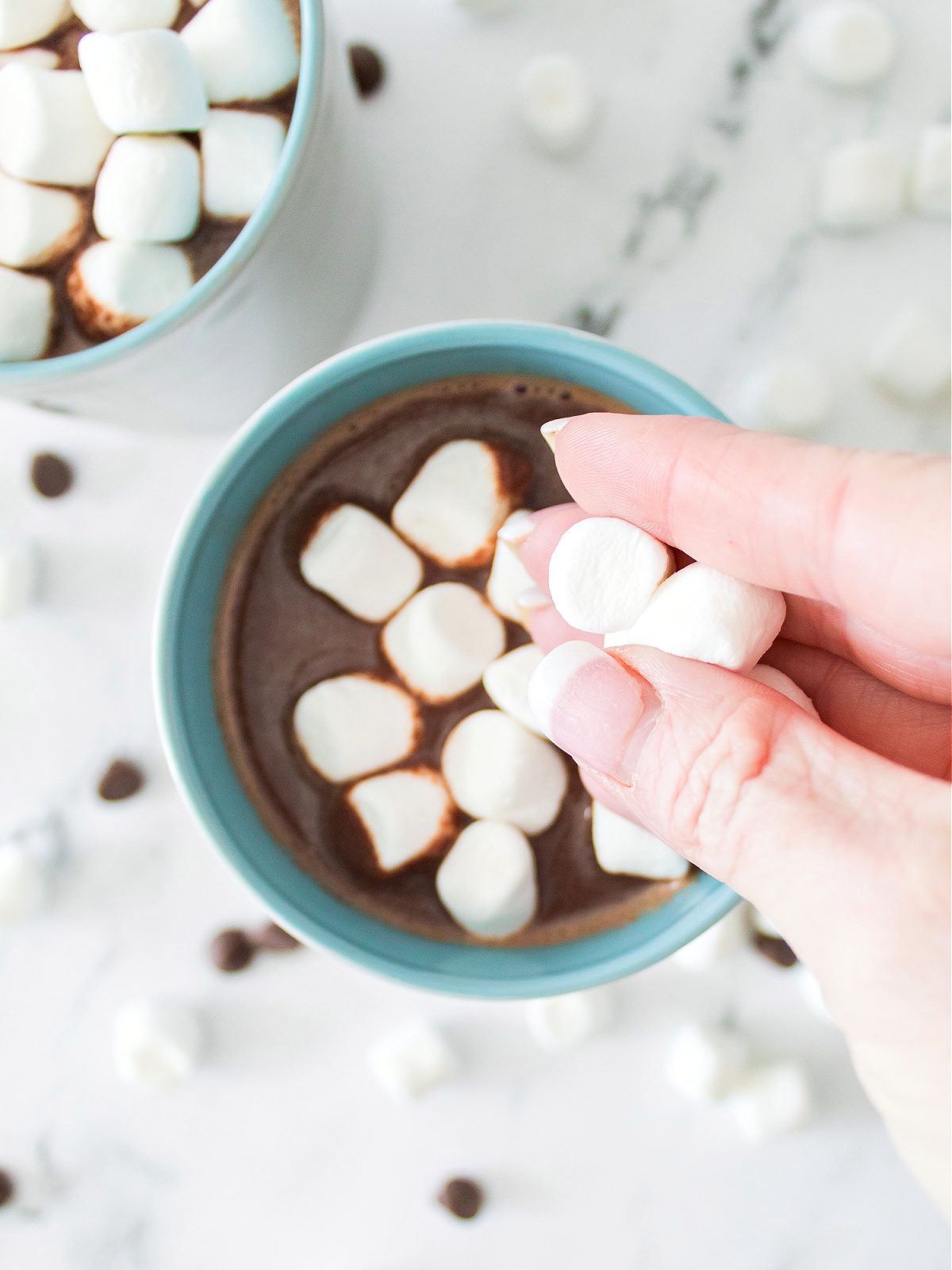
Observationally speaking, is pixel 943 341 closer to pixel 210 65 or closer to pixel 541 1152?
pixel 210 65

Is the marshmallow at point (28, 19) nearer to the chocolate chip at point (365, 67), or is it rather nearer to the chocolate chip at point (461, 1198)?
the chocolate chip at point (365, 67)

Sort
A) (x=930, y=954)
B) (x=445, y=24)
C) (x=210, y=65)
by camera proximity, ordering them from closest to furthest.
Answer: (x=930, y=954) → (x=210, y=65) → (x=445, y=24)

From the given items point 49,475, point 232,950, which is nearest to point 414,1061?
point 232,950

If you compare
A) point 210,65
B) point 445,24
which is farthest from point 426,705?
point 445,24

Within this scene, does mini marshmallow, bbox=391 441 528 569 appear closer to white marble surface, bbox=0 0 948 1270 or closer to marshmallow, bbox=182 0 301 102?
white marble surface, bbox=0 0 948 1270

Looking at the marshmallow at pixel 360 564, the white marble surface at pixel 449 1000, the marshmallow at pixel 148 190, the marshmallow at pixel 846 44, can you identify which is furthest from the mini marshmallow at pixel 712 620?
the marshmallow at pixel 846 44

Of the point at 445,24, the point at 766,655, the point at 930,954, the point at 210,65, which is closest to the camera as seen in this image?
the point at 930,954

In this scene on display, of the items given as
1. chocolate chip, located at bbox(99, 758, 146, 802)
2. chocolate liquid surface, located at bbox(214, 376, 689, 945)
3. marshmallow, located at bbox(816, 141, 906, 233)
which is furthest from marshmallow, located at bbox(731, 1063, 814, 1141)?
marshmallow, located at bbox(816, 141, 906, 233)

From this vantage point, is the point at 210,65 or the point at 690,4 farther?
the point at 690,4
